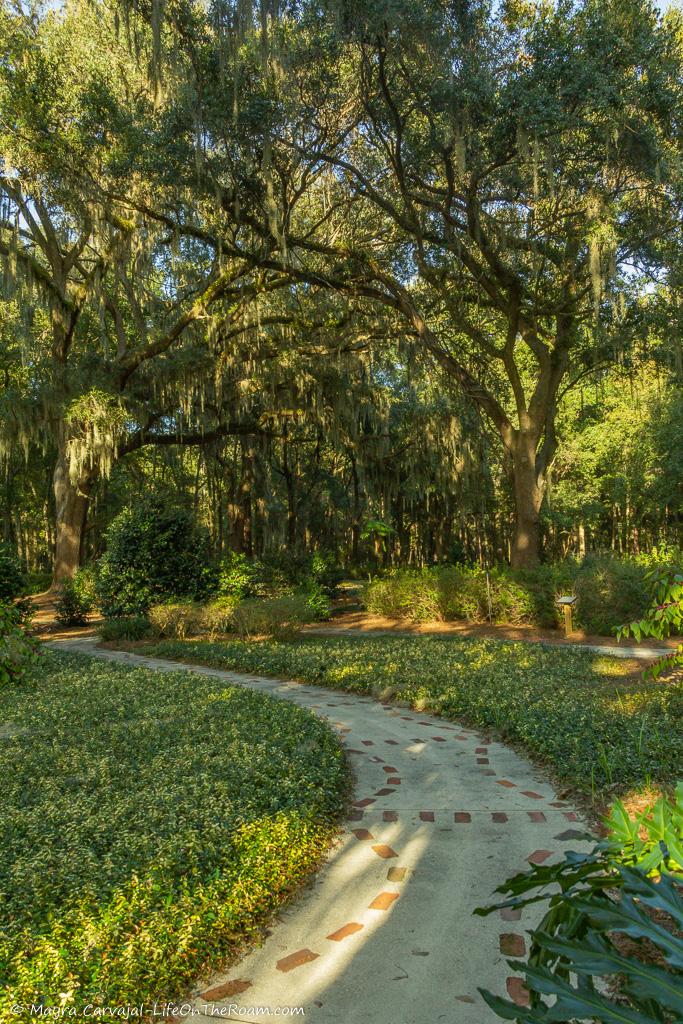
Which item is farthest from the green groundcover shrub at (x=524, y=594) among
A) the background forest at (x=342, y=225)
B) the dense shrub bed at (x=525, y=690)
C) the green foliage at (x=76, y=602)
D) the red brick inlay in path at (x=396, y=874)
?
the red brick inlay in path at (x=396, y=874)

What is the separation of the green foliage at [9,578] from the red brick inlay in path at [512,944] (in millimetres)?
11358

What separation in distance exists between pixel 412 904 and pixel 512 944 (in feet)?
1.58

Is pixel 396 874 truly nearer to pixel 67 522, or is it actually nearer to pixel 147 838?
pixel 147 838

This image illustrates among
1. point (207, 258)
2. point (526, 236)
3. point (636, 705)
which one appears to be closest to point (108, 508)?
point (207, 258)

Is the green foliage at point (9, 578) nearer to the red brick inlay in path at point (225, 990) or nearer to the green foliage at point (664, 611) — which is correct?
the green foliage at point (664, 611)

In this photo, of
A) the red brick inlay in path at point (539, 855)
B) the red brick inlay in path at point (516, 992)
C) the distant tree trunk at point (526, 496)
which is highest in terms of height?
the distant tree trunk at point (526, 496)

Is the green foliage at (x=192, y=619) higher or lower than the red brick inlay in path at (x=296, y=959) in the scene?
higher

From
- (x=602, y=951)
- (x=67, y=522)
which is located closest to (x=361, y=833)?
(x=602, y=951)

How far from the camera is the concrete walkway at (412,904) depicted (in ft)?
7.87

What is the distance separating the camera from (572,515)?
2525 cm

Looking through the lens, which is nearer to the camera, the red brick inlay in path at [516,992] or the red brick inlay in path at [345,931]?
the red brick inlay in path at [516,992]

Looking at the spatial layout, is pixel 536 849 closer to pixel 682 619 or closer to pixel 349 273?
pixel 682 619

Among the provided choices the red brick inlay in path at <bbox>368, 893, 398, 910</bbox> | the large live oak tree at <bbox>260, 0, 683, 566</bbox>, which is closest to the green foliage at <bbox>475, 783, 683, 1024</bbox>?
the red brick inlay in path at <bbox>368, 893, 398, 910</bbox>

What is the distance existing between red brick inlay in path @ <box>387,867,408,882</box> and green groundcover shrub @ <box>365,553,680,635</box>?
8.76 meters
